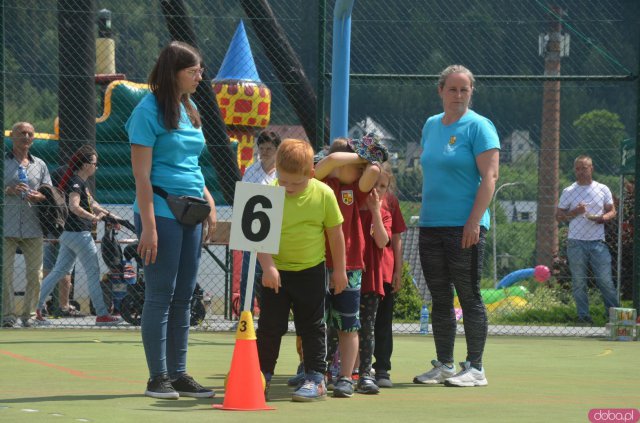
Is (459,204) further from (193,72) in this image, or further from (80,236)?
(80,236)

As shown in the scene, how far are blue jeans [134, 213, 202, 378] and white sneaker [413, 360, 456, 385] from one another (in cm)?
163

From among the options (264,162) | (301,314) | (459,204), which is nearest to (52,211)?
(264,162)

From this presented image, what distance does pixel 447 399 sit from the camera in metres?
6.79

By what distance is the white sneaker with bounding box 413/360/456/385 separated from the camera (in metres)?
7.63

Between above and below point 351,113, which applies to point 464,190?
below

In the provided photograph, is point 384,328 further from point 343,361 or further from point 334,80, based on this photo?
point 334,80

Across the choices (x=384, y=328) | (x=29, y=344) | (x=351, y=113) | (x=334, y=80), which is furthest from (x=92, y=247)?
(x=351, y=113)

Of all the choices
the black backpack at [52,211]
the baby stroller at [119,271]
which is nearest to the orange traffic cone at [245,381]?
the black backpack at [52,211]

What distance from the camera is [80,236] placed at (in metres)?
12.1

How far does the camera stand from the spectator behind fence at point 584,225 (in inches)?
520

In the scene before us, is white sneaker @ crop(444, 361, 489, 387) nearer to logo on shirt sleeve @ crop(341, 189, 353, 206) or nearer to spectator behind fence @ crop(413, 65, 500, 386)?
spectator behind fence @ crop(413, 65, 500, 386)

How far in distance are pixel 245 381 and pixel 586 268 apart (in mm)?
7828

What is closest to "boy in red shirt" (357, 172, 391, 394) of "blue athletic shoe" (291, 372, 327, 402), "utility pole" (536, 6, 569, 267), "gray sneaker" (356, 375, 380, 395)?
"gray sneaker" (356, 375, 380, 395)

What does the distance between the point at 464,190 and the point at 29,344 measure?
3.95 m
